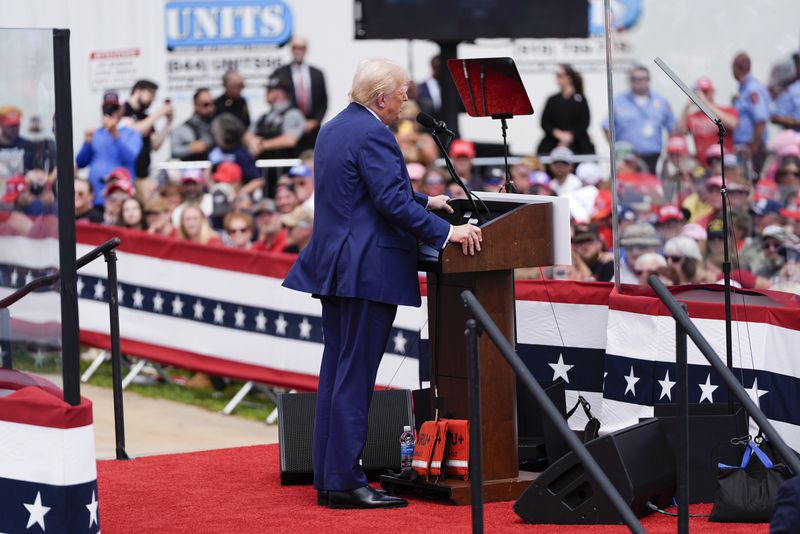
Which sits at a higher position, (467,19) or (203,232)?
(467,19)

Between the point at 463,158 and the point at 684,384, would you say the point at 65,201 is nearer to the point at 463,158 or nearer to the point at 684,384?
the point at 684,384

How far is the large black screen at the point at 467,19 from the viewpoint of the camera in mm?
12180

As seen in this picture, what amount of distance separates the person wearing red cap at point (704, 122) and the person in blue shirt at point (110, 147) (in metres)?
6.57

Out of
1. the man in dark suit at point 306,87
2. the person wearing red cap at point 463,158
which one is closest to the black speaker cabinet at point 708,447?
the person wearing red cap at point 463,158

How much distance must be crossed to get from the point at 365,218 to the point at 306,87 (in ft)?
31.3

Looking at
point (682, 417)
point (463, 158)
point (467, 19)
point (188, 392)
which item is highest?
point (467, 19)

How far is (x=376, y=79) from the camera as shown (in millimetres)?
6371

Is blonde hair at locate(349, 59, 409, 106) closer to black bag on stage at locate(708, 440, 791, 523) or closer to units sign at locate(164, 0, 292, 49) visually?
black bag on stage at locate(708, 440, 791, 523)

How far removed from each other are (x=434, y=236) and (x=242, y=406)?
5093mm

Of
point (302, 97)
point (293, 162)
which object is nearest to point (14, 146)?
point (293, 162)

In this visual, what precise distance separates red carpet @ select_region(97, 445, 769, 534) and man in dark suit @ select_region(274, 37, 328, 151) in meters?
8.37

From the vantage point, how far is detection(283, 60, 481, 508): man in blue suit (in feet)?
20.7

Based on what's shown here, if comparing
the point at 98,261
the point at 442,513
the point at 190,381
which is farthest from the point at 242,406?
the point at 442,513

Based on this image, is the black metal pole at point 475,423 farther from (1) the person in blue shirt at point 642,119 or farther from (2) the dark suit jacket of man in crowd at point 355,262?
(1) the person in blue shirt at point 642,119
